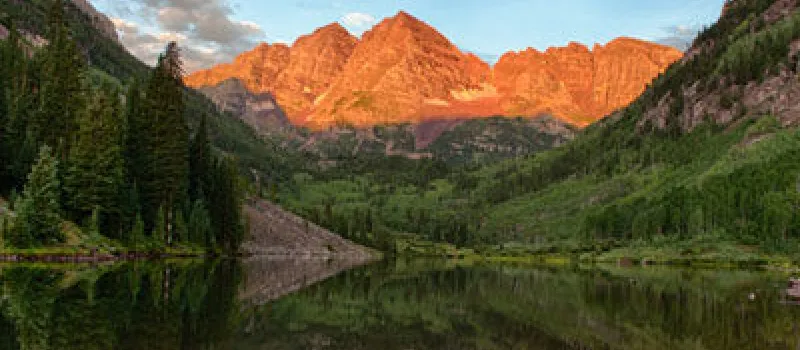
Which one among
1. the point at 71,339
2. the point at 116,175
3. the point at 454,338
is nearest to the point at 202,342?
the point at 71,339

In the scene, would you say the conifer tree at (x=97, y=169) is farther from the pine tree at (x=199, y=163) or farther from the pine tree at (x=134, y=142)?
the pine tree at (x=199, y=163)

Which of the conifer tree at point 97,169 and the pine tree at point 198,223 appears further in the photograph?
the pine tree at point 198,223

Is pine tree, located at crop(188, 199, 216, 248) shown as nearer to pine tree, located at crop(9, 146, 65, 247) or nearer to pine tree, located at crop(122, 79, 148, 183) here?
pine tree, located at crop(122, 79, 148, 183)

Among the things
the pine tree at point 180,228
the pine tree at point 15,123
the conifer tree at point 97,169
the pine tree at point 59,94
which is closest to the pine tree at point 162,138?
the pine tree at point 180,228

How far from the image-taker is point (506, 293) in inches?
2739

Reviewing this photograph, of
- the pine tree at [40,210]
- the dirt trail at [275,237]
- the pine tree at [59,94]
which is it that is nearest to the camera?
→ the pine tree at [40,210]

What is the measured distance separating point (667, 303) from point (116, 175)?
3016 inches

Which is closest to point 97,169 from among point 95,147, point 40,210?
point 95,147

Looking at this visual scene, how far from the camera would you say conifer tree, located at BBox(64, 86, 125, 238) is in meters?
92.4

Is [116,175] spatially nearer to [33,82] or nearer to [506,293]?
[33,82]

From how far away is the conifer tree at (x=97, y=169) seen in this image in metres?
92.4

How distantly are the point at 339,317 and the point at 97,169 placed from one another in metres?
65.0

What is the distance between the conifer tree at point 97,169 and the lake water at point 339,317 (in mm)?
29767

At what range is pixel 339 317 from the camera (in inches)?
1683
